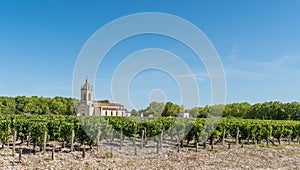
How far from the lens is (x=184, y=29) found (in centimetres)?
1730

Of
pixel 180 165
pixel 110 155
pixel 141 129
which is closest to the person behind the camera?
pixel 180 165

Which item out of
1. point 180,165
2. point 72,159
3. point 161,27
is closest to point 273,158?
point 180,165

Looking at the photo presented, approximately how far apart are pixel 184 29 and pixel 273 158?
983cm

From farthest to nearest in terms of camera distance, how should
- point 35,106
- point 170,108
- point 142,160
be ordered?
1. point 35,106
2. point 170,108
3. point 142,160

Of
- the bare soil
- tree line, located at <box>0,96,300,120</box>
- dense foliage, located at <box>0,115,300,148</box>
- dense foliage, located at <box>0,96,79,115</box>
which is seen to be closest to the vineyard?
dense foliage, located at <box>0,115,300,148</box>

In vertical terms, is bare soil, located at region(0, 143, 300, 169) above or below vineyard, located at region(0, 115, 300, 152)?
below

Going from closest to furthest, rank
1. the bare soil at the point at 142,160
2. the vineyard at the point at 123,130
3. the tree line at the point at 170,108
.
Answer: the bare soil at the point at 142,160 < the vineyard at the point at 123,130 < the tree line at the point at 170,108

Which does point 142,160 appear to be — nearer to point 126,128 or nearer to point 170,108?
point 126,128

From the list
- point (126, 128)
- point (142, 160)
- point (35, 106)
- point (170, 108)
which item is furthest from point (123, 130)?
point (35, 106)

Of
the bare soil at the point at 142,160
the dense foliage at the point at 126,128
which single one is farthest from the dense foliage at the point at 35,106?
the bare soil at the point at 142,160

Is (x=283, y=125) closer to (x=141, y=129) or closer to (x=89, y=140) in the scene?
(x=141, y=129)

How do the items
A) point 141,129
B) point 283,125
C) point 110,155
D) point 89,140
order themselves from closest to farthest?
point 110,155 → point 89,140 → point 141,129 → point 283,125

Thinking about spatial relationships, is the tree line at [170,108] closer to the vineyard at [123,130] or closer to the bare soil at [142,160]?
the vineyard at [123,130]

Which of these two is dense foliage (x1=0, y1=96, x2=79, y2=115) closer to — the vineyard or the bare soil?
the vineyard
